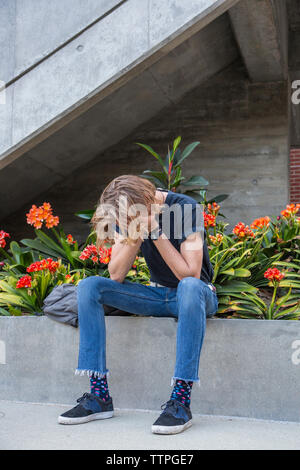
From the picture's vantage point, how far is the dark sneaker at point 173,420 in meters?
1.57

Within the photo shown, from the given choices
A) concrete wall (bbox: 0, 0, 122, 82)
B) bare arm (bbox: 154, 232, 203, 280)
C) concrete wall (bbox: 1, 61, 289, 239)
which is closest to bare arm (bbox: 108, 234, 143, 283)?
bare arm (bbox: 154, 232, 203, 280)

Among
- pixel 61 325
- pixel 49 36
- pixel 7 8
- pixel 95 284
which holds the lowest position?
pixel 61 325

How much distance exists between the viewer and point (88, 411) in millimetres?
1733

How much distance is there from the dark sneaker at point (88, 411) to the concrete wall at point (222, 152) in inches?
138

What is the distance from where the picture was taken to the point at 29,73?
321 centimetres

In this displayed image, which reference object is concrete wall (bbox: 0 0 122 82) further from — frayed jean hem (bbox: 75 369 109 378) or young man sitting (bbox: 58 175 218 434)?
frayed jean hem (bbox: 75 369 109 378)

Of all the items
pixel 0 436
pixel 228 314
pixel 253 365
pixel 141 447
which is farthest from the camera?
pixel 228 314

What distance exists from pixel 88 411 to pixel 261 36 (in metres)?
3.91

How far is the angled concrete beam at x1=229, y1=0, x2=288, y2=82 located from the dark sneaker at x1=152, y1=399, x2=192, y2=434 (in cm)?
346

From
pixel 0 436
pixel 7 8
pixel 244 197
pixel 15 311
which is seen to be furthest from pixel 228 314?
pixel 244 197

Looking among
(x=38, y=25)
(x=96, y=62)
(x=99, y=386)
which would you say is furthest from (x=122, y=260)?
(x=38, y=25)

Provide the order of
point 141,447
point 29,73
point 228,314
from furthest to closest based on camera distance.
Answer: point 29,73 → point 228,314 → point 141,447

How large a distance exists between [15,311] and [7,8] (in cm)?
207

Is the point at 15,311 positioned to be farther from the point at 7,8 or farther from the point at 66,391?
the point at 7,8
